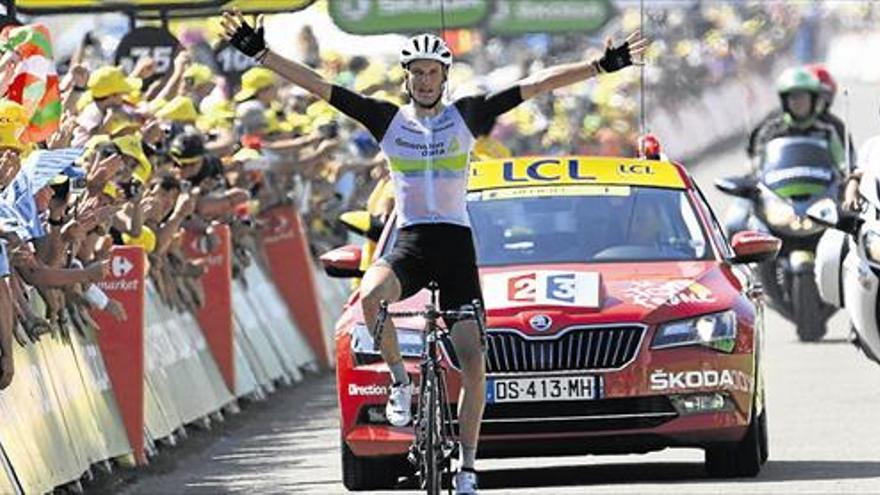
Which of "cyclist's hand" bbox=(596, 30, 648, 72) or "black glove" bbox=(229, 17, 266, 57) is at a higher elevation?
"black glove" bbox=(229, 17, 266, 57)

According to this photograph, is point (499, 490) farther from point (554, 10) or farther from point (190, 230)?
point (554, 10)

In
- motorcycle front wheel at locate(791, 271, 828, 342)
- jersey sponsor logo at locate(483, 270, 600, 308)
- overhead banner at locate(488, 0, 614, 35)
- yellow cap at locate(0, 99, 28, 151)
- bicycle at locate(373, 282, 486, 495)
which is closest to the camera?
bicycle at locate(373, 282, 486, 495)

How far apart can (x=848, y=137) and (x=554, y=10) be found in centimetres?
2686

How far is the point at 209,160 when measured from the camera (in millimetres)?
21328

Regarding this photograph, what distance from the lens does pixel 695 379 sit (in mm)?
15367

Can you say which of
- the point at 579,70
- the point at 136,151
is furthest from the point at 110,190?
the point at 579,70

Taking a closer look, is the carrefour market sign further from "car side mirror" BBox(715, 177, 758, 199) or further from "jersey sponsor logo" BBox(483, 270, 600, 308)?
"jersey sponsor logo" BBox(483, 270, 600, 308)

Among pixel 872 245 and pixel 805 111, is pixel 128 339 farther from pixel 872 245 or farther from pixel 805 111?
pixel 805 111

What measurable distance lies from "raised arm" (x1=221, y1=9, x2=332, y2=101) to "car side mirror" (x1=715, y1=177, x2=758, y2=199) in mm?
10857

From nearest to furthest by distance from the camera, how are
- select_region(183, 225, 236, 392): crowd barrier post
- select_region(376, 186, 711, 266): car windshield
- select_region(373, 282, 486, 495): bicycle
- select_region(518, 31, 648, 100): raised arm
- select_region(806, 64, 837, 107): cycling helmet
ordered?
select_region(373, 282, 486, 495): bicycle
select_region(518, 31, 648, 100): raised arm
select_region(376, 186, 711, 266): car windshield
select_region(183, 225, 236, 392): crowd barrier post
select_region(806, 64, 837, 107): cycling helmet

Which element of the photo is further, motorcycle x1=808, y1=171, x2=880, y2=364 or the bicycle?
Answer: motorcycle x1=808, y1=171, x2=880, y2=364

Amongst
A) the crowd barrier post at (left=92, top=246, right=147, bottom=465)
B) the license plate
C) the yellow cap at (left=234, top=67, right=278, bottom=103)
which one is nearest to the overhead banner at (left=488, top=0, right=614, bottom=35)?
the yellow cap at (left=234, top=67, right=278, bottom=103)

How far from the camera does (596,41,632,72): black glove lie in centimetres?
1423

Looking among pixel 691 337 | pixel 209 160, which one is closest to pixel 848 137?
pixel 209 160
